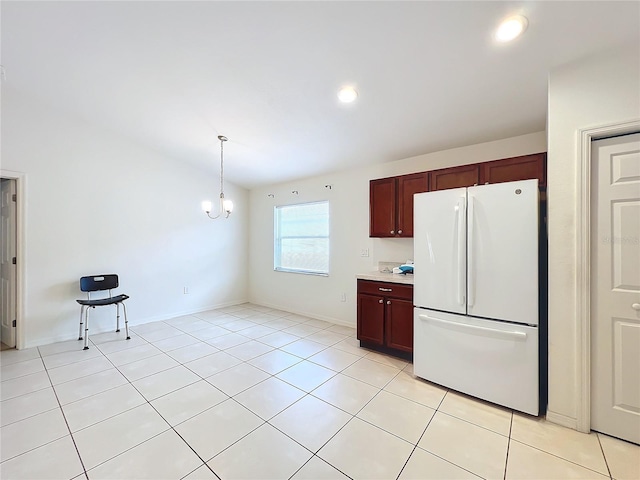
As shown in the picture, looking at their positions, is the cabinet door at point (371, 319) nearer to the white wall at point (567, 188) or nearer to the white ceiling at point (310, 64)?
the white wall at point (567, 188)

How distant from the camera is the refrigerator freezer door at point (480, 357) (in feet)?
6.83

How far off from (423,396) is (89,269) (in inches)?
177

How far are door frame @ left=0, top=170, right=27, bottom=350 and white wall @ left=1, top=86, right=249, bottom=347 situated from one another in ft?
0.12

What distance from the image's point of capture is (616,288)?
1.86 metres

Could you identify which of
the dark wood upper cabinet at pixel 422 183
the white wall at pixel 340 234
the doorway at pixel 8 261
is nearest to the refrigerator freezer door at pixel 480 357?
the dark wood upper cabinet at pixel 422 183

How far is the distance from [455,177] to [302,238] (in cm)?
277

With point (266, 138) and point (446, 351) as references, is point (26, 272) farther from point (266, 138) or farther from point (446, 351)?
point (446, 351)

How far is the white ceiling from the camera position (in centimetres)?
181

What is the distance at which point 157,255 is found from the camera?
14.9ft

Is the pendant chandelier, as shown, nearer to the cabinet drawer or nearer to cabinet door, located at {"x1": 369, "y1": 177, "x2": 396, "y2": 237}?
cabinet door, located at {"x1": 369, "y1": 177, "x2": 396, "y2": 237}

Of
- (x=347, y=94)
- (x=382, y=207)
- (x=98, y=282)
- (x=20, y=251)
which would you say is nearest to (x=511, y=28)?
(x=347, y=94)

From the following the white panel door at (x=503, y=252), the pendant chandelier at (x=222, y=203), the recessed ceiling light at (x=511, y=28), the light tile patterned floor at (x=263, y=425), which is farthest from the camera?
the pendant chandelier at (x=222, y=203)

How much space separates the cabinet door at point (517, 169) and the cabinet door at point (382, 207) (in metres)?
1.02

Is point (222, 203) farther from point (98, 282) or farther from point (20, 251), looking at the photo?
point (20, 251)
